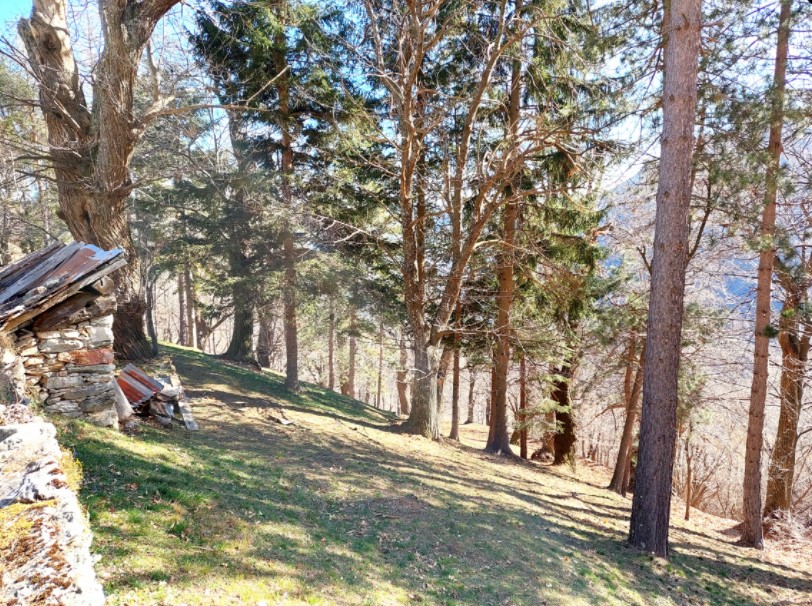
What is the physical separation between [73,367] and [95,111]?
5139mm

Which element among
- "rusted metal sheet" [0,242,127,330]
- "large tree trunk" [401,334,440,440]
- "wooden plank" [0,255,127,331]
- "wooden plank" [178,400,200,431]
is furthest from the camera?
"large tree trunk" [401,334,440,440]

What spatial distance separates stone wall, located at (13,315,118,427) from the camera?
549cm

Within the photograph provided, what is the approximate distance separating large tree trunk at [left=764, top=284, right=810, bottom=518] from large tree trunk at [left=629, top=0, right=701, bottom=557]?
5.34 meters

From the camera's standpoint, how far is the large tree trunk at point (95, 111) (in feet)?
24.9

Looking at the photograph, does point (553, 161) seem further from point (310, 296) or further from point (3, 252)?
point (3, 252)

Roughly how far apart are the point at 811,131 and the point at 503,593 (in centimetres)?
931

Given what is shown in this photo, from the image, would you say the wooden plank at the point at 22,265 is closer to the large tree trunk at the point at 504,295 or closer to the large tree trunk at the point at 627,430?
the large tree trunk at the point at 504,295

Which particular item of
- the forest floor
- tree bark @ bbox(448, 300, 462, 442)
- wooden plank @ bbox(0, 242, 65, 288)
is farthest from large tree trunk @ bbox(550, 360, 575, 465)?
wooden plank @ bbox(0, 242, 65, 288)

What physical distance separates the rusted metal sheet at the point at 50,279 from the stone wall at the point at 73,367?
1.28 feet

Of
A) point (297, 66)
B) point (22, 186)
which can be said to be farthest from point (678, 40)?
point (22, 186)

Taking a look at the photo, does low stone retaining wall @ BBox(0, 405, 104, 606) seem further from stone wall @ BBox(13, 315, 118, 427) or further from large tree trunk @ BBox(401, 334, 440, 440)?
large tree trunk @ BBox(401, 334, 440, 440)

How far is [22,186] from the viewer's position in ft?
31.5

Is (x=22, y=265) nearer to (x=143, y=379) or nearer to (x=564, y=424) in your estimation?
(x=143, y=379)

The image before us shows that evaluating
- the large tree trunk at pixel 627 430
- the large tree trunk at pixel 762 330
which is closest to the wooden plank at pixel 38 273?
the large tree trunk at pixel 762 330
